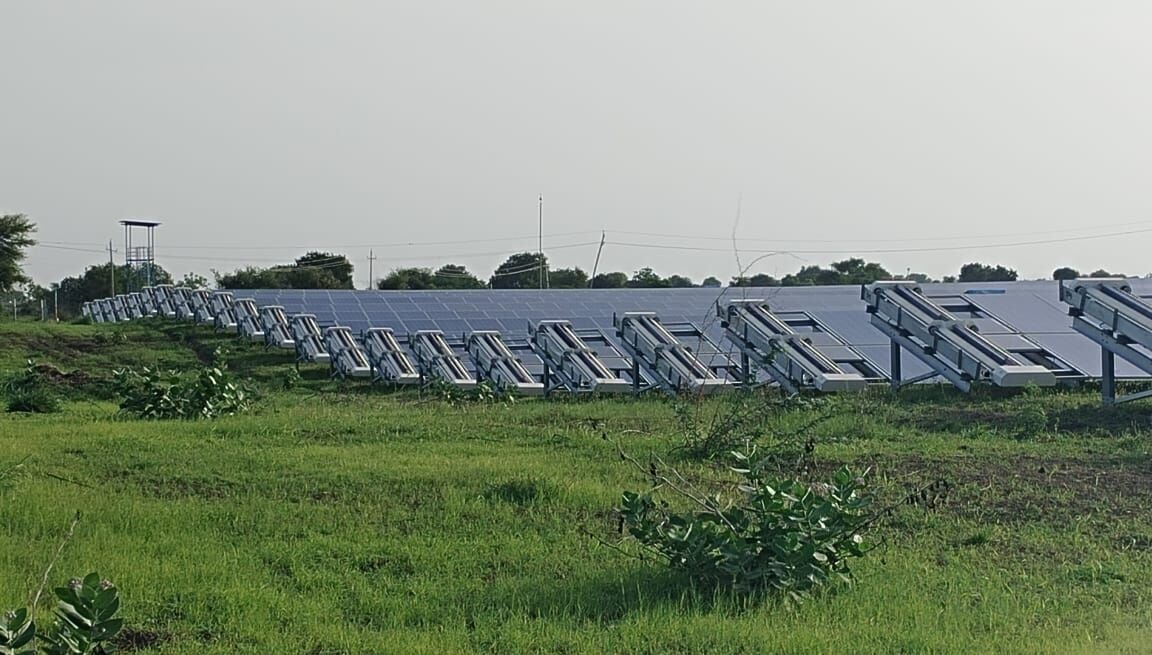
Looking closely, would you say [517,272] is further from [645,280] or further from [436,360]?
[436,360]

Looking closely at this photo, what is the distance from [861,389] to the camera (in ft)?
50.8

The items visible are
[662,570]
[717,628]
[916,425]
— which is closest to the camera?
[717,628]

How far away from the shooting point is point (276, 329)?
28672mm

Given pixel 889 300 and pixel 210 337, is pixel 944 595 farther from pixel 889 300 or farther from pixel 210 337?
pixel 210 337

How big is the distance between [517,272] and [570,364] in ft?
150

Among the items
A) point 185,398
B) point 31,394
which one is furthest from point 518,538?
point 31,394

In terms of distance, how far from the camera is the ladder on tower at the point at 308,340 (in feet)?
85.6

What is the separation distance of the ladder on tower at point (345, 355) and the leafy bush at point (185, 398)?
9888 millimetres

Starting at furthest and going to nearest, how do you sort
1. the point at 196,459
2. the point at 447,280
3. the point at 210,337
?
the point at 447,280 < the point at 210,337 < the point at 196,459

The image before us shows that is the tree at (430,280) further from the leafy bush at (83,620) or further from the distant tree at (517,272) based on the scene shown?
the leafy bush at (83,620)

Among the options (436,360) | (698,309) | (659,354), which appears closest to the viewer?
(659,354)

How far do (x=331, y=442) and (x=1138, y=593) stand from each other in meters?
7.14

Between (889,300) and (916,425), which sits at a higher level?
(889,300)

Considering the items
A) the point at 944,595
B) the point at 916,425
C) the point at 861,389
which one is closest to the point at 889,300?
the point at 861,389
